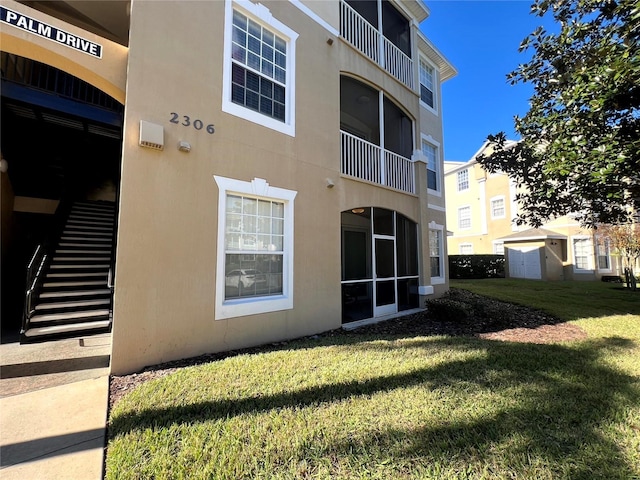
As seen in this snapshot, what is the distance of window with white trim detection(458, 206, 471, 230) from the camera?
2666 centimetres

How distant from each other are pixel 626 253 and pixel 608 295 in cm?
619

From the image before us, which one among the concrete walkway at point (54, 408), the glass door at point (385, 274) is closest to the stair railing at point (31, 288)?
the concrete walkway at point (54, 408)

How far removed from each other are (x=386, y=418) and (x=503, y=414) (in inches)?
48.3

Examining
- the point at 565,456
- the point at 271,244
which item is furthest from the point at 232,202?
the point at 565,456

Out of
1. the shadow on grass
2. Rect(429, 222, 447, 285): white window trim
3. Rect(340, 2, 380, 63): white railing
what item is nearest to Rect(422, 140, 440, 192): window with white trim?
Rect(429, 222, 447, 285): white window trim

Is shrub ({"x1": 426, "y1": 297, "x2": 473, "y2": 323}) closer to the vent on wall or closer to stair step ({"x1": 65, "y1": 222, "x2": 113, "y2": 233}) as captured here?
the vent on wall

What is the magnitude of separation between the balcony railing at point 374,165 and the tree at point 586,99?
328 cm

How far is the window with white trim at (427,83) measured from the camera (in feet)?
39.3

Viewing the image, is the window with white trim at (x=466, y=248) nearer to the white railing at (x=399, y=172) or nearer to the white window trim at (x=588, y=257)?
the white window trim at (x=588, y=257)

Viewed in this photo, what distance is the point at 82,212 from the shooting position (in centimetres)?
878

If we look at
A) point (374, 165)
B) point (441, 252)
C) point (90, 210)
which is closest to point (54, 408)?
point (90, 210)

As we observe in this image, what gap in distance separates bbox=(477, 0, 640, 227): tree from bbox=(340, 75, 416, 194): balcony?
3.34 meters

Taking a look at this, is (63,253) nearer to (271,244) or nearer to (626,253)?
(271,244)

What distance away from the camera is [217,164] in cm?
545
